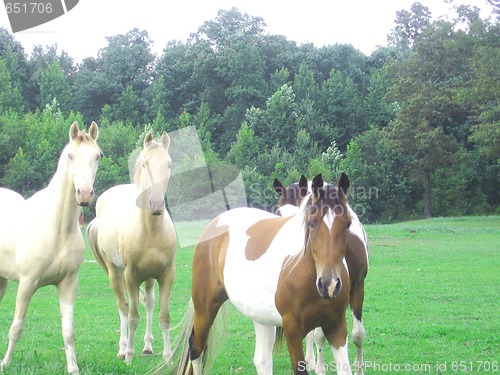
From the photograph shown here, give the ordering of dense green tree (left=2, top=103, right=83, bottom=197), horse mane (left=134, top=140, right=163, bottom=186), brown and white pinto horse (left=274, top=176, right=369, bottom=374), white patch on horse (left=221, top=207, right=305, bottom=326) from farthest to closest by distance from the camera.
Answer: dense green tree (left=2, top=103, right=83, bottom=197)
horse mane (left=134, top=140, right=163, bottom=186)
brown and white pinto horse (left=274, top=176, right=369, bottom=374)
white patch on horse (left=221, top=207, right=305, bottom=326)

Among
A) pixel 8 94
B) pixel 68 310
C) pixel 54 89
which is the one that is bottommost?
pixel 68 310

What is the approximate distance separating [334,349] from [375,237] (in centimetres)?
2072

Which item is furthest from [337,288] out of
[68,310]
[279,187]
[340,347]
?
[279,187]

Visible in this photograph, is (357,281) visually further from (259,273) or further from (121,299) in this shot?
(121,299)

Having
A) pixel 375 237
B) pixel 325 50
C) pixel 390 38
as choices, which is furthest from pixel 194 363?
pixel 390 38

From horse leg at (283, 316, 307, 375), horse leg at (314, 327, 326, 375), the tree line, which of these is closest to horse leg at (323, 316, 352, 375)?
horse leg at (283, 316, 307, 375)

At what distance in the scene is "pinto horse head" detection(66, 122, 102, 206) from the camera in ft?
17.9

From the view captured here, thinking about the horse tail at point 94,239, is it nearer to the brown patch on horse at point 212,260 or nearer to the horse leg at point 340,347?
the brown patch on horse at point 212,260

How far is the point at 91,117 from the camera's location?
53188 mm

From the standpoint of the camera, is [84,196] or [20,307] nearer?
[84,196]

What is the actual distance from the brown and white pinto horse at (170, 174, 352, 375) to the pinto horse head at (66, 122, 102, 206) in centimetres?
107

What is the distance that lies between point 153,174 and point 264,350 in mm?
2345

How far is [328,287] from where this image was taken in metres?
3.92

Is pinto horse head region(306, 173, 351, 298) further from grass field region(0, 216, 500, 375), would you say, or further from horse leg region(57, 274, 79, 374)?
horse leg region(57, 274, 79, 374)
